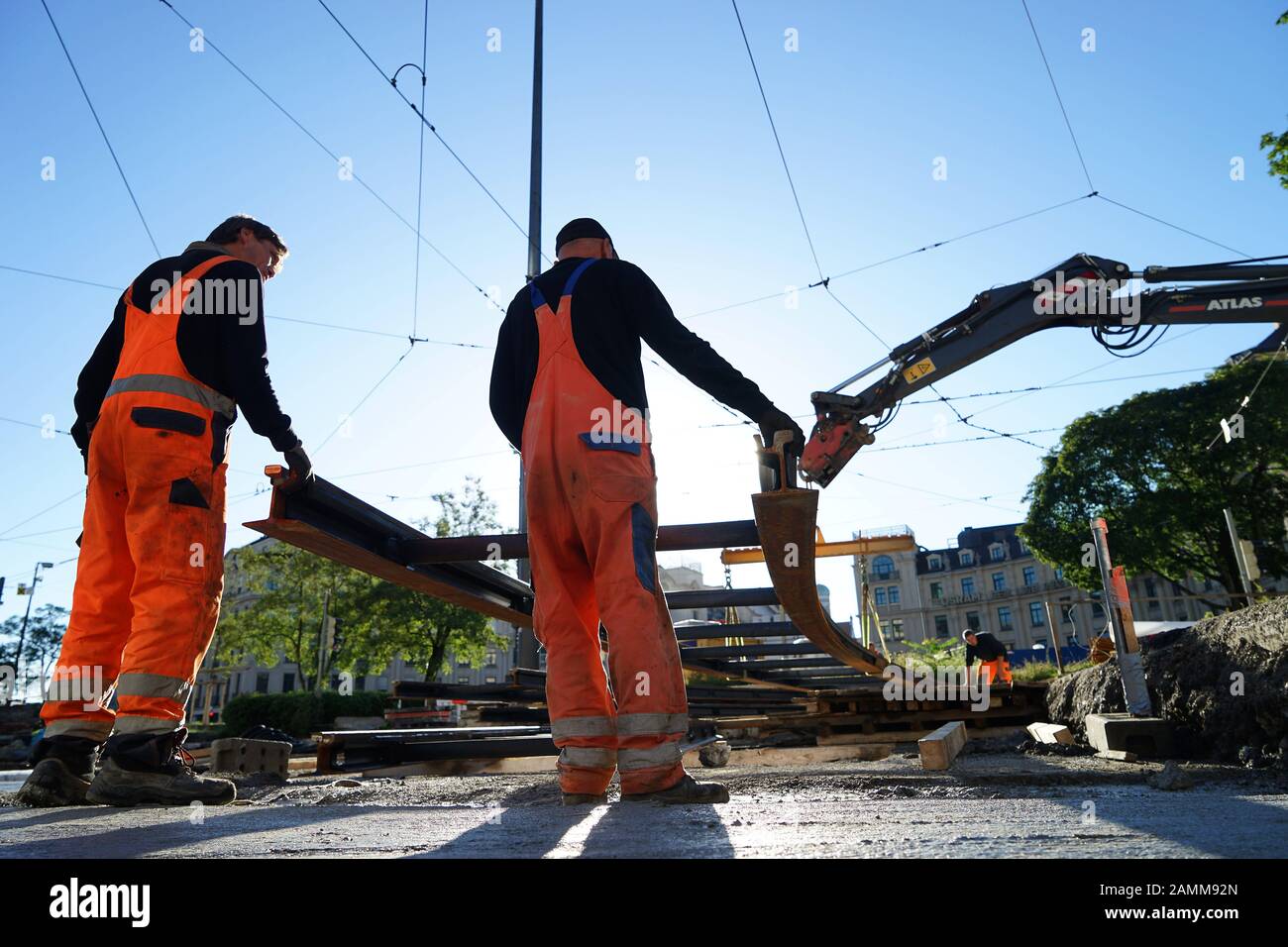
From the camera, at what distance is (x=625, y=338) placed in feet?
10.5

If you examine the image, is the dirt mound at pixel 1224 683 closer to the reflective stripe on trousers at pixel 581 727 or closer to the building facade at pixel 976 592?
the reflective stripe on trousers at pixel 581 727

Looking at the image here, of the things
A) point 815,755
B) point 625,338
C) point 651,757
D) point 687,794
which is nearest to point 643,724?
point 651,757

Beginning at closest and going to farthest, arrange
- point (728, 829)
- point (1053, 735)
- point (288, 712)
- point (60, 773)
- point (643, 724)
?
point (728, 829)
point (643, 724)
point (60, 773)
point (1053, 735)
point (288, 712)

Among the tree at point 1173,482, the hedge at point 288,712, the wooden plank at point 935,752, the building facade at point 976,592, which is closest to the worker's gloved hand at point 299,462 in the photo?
the wooden plank at point 935,752

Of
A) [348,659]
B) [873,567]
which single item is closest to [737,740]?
[348,659]

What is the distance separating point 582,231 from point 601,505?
1398 mm

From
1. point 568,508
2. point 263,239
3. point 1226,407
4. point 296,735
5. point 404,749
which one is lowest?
point 296,735

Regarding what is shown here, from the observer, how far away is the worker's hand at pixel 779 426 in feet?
10.5

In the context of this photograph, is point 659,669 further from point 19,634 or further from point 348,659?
point 19,634

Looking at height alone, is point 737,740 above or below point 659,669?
below

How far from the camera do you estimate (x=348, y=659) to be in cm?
3650

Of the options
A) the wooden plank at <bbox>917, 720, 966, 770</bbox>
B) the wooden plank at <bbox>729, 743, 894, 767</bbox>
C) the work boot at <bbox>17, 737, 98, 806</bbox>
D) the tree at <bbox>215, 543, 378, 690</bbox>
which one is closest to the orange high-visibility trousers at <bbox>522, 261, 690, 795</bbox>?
the work boot at <bbox>17, 737, 98, 806</bbox>

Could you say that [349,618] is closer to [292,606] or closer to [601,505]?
[292,606]
